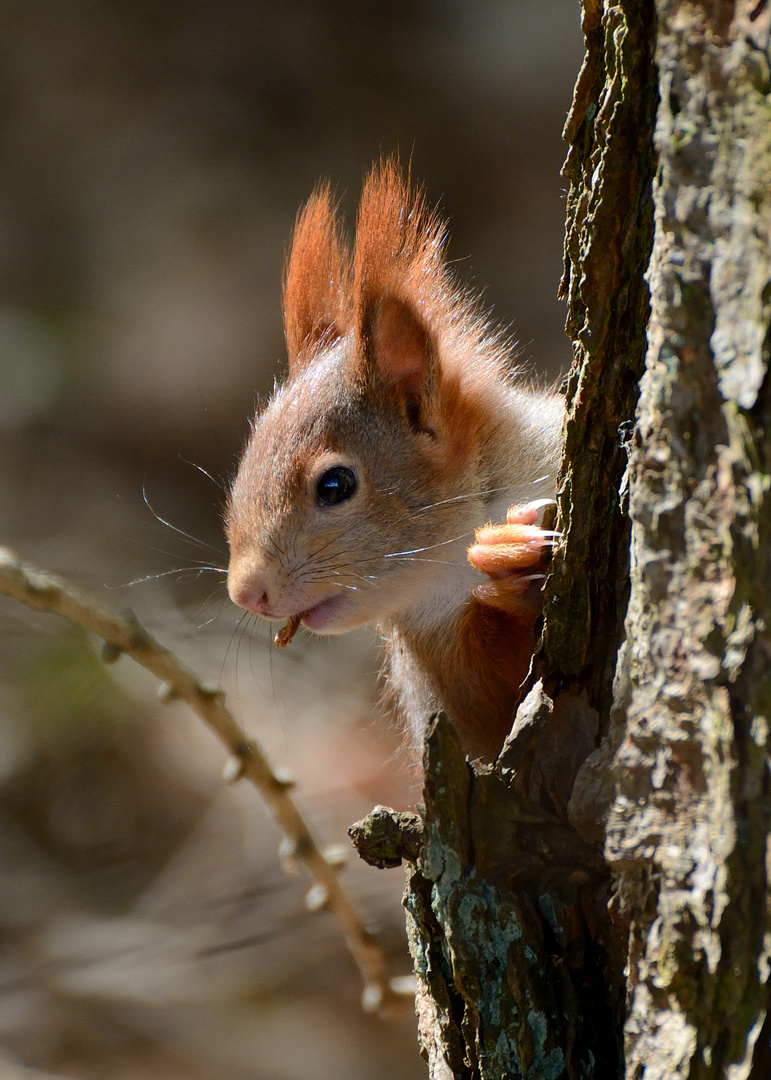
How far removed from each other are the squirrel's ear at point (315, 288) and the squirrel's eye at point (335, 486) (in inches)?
10.2

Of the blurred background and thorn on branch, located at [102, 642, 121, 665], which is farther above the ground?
the blurred background

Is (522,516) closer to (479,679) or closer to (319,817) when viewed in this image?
(479,679)

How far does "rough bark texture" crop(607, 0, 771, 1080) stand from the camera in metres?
0.57

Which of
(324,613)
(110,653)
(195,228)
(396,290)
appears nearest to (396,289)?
(396,290)

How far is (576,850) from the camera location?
31.2 inches

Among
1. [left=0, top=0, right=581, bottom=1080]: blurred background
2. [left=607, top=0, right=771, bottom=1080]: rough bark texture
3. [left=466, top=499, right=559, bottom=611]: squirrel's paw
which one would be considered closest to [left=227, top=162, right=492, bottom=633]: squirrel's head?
[left=466, top=499, right=559, bottom=611]: squirrel's paw

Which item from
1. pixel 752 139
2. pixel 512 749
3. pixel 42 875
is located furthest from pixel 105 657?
pixel 42 875

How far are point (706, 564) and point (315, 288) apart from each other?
1055mm

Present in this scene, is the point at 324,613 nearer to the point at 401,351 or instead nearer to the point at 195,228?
the point at 401,351

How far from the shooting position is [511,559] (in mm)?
1065

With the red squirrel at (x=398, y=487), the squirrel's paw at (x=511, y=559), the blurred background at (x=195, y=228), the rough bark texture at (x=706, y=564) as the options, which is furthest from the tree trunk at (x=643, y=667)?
the blurred background at (x=195, y=228)

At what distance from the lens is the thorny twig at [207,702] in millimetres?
1201

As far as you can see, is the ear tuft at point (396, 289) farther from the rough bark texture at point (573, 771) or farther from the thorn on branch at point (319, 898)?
the thorn on branch at point (319, 898)

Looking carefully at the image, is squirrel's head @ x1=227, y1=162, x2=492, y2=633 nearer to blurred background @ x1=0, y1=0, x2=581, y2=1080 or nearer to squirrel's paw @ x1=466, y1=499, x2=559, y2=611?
squirrel's paw @ x1=466, y1=499, x2=559, y2=611
